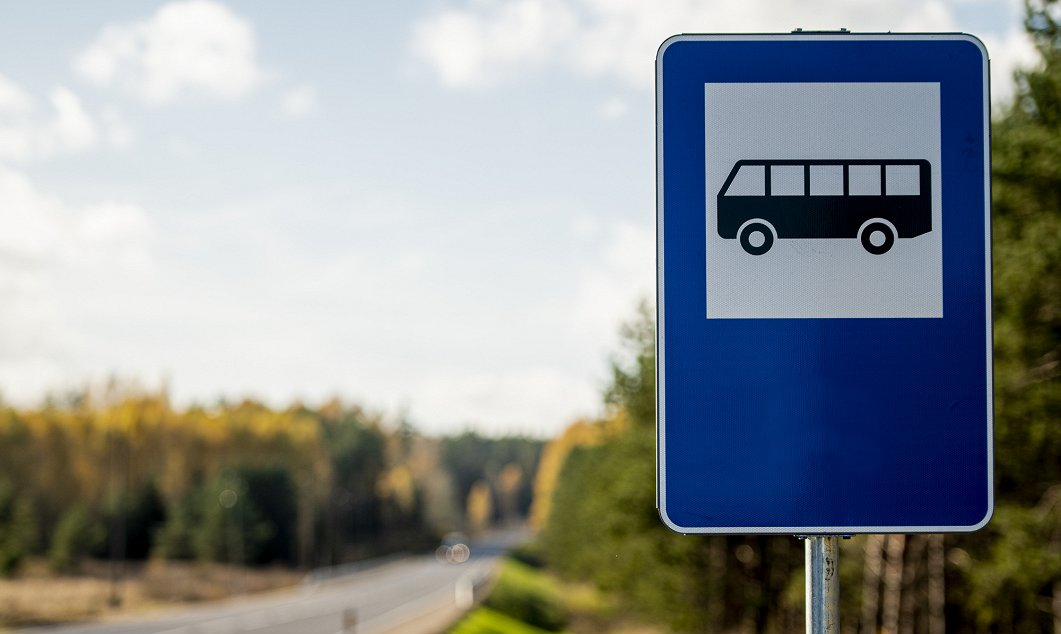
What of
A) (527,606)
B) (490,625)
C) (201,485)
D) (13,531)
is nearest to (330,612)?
(527,606)

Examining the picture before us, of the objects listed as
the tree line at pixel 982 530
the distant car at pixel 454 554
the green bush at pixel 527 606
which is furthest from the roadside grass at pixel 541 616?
the distant car at pixel 454 554

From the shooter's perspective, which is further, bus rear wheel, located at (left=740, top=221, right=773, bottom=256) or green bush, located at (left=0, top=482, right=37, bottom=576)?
green bush, located at (left=0, top=482, right=37, bottom=576)

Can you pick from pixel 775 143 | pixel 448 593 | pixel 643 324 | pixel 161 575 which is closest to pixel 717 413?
pixel 775 143

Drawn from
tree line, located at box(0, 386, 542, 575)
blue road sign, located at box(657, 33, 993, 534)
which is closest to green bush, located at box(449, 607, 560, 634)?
tree line, located at box(0, 386, 542, 575)

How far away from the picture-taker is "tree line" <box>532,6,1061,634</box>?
596 inches

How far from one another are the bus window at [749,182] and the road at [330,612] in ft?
74.5

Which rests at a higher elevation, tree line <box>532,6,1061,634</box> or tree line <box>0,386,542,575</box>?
tree line <box>532,6,1061,634</box>

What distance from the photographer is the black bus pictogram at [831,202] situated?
2.21 metres

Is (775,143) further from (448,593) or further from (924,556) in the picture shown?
(448,593)

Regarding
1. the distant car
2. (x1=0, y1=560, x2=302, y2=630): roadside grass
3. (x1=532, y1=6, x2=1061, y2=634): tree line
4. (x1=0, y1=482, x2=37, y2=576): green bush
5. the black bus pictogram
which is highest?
the black bus pictogram

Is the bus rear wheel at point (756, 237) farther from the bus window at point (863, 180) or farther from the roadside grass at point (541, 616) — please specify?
the roadside grass at point (541, 616)

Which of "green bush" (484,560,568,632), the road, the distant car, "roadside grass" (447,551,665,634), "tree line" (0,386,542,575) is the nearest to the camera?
the road

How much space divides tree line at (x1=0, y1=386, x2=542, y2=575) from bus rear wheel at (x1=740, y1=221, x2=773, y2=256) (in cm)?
5343

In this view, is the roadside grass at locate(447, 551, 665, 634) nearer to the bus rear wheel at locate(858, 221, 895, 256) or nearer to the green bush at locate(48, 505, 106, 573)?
the green bush at locate(48, 505, 106, 573)
